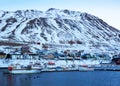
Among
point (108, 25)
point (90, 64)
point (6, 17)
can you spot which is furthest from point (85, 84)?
point (108, 25)

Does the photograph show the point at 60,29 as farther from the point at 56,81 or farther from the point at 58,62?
the point at 56,81

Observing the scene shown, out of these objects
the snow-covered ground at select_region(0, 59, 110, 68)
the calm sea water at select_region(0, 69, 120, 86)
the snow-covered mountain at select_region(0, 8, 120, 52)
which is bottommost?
the calm sea water at select_region(0, 69, 120, 86)

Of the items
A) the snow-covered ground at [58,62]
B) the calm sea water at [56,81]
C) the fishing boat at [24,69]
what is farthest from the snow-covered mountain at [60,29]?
the calm sea water at [56,81]

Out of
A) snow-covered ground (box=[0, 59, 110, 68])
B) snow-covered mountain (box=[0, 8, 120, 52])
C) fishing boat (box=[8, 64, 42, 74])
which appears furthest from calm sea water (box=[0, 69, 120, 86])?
snow-covered mountain (box=[0, 8, 120, 52])

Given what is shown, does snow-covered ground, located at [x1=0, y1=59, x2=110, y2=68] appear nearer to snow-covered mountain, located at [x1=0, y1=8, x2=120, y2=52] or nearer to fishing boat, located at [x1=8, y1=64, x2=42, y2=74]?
fishing boat, located at [x1=8, y1=64, x2=42, y2=74]

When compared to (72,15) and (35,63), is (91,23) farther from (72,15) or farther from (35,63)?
(35,63)

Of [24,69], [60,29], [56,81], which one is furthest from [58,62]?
[60,29]

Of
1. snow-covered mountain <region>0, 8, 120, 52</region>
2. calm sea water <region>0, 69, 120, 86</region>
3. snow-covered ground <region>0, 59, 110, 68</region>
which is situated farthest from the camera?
snow-covered mountain <region>0, 8, 120, 52</region>
